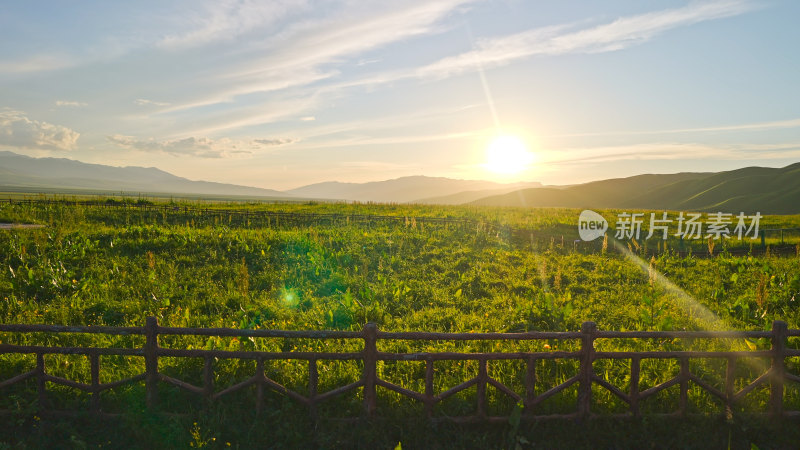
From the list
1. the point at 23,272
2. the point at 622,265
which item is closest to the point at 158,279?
the point at 23,272

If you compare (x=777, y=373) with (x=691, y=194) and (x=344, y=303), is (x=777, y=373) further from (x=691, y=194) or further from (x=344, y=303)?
(x=691, y=194)

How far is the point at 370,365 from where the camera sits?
19.6 ft

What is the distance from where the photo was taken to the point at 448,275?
48.8 feet

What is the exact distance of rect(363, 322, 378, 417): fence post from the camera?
19.4ft

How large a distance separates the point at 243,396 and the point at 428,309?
535cm

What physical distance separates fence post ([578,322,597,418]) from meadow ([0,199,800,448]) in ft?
0.91

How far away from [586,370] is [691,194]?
174m

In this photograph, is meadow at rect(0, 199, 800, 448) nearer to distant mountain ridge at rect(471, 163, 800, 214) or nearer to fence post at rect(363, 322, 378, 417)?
fence post at rect(363, 322, 378, 417)

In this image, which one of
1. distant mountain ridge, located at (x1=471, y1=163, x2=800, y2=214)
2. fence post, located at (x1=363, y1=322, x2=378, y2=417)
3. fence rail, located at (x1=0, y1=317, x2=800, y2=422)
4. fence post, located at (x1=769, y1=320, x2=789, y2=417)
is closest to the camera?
fence post, located at (x1=363, y1=322, x2=378, y2=417)

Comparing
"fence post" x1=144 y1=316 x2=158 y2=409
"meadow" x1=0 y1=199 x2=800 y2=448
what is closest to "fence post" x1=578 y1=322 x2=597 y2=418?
"meadow" x1=0 y1=199 x2=800 y2=448

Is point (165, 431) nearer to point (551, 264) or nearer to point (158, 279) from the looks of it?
point (158, 279)

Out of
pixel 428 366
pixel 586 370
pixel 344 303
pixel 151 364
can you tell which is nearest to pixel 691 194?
pixel 344 303

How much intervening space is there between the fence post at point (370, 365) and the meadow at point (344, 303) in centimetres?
31

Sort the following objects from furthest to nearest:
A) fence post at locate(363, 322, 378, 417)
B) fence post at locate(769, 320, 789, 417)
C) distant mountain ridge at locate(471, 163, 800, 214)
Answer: distant mountain ridge at locate(471, 163, 800, 214) → fence post at locate(769, 320, 789, 417) → fence post at locate(363, 322, 378, 417)
